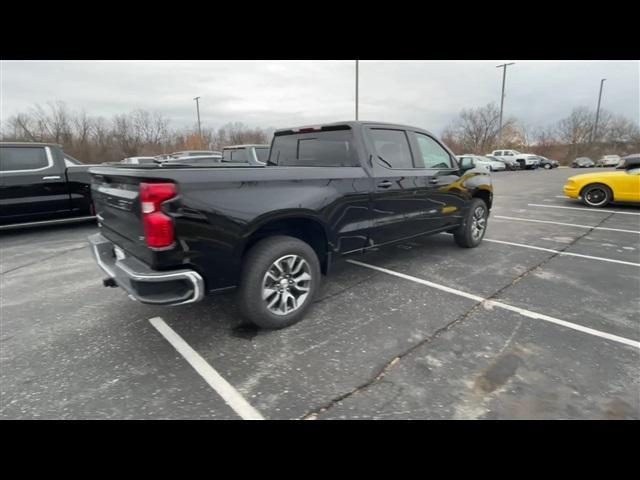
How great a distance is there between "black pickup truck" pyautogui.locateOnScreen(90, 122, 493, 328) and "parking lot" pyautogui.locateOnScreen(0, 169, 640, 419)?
504 millimetres

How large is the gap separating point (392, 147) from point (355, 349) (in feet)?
8.46

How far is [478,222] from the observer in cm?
579

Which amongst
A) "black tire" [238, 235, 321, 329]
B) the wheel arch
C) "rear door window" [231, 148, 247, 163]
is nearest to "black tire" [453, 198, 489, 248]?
the wheel arch

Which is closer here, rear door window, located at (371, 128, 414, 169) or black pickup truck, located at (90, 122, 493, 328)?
black pickup truck, located at (90, 122, 493, 328)

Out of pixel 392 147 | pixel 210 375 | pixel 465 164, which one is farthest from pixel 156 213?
pixel 465 164

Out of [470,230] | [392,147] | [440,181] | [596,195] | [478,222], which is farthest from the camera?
[596,195]

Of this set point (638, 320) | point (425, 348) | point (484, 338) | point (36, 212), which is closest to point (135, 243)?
point (425, 348)

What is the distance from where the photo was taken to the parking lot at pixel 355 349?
218 centimetres

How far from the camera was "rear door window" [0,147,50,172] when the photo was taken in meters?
6.36

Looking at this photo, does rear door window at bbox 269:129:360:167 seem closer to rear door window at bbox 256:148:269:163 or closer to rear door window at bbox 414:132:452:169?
rear door window at bbox 414:132:452:169

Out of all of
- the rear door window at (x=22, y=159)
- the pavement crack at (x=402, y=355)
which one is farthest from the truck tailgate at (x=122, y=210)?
the rear door window at (x=22, y=159)

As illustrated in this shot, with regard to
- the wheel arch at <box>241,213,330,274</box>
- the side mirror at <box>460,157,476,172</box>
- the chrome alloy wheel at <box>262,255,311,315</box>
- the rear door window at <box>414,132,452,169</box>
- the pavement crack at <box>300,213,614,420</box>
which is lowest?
the pavement crack at <box>300,213,614,420</box>

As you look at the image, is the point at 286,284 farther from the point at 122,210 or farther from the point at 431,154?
the point at 431,154

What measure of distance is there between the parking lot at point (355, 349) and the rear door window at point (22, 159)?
273cm
